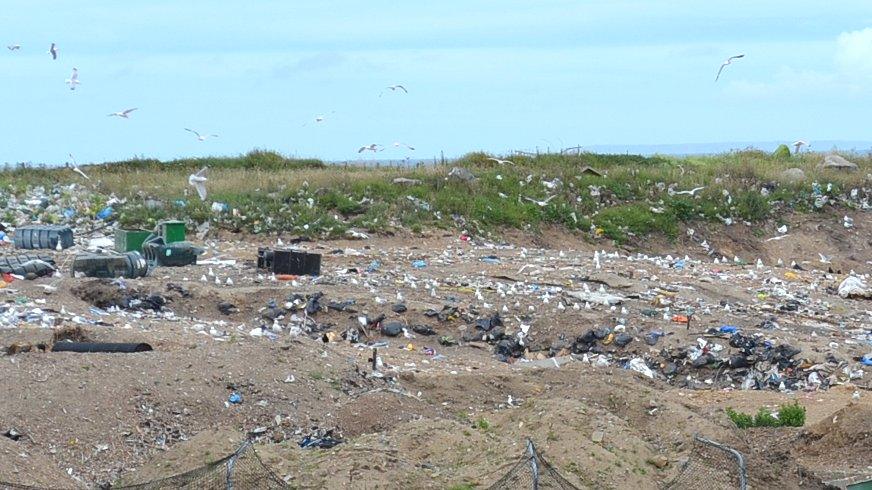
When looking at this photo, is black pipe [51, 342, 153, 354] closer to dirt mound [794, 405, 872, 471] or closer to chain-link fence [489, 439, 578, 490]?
chain-link fence [489, 439, 578, 490]

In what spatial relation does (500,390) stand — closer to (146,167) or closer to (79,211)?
(79,211)

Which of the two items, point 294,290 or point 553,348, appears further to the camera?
point 294,290

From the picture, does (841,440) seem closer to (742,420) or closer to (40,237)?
(742,420)

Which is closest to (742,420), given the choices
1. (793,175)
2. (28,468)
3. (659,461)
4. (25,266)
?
(659,461)

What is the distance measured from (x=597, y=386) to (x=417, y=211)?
8.04 meters

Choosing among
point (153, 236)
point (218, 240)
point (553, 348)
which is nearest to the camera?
point (553, 348)

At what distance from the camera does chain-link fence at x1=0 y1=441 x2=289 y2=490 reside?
207 inches

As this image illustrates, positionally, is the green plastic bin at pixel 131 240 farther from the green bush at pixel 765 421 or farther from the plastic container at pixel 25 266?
the green bush at pixel 765 421

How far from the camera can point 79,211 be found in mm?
14453

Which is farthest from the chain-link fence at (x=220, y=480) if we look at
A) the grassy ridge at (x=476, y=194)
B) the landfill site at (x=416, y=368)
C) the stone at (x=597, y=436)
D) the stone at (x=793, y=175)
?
the stone at (x=793, y=175)

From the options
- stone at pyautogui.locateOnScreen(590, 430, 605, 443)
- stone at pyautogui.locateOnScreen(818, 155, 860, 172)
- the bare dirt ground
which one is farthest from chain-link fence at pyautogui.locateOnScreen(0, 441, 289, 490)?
stone at pyautogui.locateOnScreen(818, 155, 860, 172)

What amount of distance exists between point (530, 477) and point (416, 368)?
2883mm

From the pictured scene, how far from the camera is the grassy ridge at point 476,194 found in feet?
47.9

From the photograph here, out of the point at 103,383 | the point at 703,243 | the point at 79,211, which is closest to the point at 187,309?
the point at 103,383
